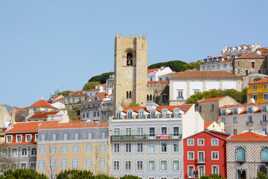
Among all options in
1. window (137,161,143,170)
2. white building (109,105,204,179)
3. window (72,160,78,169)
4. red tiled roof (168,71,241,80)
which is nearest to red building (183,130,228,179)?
white building (109,105,204,179)

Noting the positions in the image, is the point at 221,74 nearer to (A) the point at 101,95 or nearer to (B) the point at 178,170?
(A) the point at 101,95

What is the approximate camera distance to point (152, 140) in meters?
81.1

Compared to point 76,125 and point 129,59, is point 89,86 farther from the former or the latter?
point 76,125

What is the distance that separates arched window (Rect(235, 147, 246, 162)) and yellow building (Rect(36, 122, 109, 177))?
12.9 metres

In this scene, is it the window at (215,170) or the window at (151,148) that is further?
the window at (151,148)

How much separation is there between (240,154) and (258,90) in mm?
25595

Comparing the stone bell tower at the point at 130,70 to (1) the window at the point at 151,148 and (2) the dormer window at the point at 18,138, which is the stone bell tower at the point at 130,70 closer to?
(2) the dormer window at the point at 18,138

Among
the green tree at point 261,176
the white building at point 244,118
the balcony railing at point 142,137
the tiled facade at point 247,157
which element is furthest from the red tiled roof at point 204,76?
the green tree at point 261,176

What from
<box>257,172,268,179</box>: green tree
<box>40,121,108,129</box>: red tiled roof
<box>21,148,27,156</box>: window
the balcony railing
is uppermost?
<box>40,121,108,129</box>: red tiled roof

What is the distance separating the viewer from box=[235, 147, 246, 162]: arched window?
77250 millimetres

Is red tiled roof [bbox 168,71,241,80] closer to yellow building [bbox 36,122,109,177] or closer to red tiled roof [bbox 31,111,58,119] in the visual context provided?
red tiled roof [bbox 31,111,58,119]

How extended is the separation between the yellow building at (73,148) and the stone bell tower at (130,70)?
22.1 meters

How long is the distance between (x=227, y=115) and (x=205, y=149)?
13379 millimetres

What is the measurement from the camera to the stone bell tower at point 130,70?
359 ft
